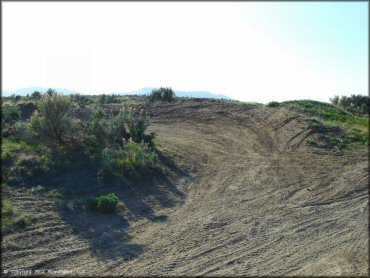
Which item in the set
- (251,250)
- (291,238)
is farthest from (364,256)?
(251,250)

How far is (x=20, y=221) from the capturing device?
8414 millimetres

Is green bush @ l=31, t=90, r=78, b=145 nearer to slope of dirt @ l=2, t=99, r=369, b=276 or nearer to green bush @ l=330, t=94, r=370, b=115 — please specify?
slope of dirt @ l=2, t=99, r=369, b=276

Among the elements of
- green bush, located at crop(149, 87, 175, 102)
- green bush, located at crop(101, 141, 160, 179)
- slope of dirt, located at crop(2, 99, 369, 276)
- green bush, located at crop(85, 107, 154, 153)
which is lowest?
slope of dirt, located at crop(2, 99, 369, 276)

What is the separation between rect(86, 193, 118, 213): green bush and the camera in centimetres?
953

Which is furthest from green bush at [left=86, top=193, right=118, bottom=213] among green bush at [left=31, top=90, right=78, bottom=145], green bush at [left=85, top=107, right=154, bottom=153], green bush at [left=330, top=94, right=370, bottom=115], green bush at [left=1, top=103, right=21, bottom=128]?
green bush at [left=330, top=94, right=370, bottom=115]

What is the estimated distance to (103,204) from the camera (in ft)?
31.2

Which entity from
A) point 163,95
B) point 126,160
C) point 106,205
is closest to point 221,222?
point 106,205

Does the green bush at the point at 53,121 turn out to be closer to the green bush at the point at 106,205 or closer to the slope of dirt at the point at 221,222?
the slope of dirt at the point at 221,222

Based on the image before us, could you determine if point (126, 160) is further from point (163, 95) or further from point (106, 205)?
point (163, 95)

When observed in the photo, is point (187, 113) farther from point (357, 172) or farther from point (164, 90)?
point (357, 172)

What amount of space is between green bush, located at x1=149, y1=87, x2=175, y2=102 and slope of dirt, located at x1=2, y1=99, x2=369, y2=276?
1173 centimetres

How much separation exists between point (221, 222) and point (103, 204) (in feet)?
9.02

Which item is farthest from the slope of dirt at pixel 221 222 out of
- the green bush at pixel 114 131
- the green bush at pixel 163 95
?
the green bush at pixel 163 95

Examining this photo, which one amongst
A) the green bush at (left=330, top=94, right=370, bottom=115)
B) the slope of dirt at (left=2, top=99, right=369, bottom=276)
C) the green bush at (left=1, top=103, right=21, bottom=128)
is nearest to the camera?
the slope of dirt at (left=2, top=99, right=369, bottom=276)
